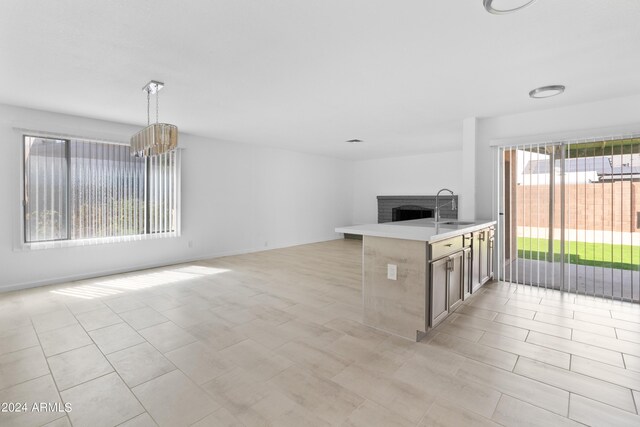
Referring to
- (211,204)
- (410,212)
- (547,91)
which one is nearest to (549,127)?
(547,91)

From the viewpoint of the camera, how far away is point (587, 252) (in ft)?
12.9

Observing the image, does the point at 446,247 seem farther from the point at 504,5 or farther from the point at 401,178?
the point at 401,178

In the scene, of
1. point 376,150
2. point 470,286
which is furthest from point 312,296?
point 376,150

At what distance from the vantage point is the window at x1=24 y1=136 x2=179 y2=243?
4212mm

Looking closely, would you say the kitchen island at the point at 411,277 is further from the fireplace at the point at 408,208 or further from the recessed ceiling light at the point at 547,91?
the fireplace at the point at 408,208

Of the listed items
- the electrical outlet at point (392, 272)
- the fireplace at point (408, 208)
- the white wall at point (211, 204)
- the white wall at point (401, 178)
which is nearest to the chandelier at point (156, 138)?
the white wall at point (211, 204)

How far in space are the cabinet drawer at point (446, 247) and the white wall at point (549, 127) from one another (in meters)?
1.81

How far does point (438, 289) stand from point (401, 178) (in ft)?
19.8

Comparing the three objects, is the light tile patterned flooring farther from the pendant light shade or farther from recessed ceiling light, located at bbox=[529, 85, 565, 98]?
recessed ceiling light, located at bbox=[529, 85, 565, 98]

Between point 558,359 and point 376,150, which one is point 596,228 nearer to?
point 558,359

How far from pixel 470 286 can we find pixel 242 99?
138 inches

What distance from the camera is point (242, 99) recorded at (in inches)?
148

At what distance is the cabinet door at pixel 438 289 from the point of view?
2.60 metres

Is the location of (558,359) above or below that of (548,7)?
below
